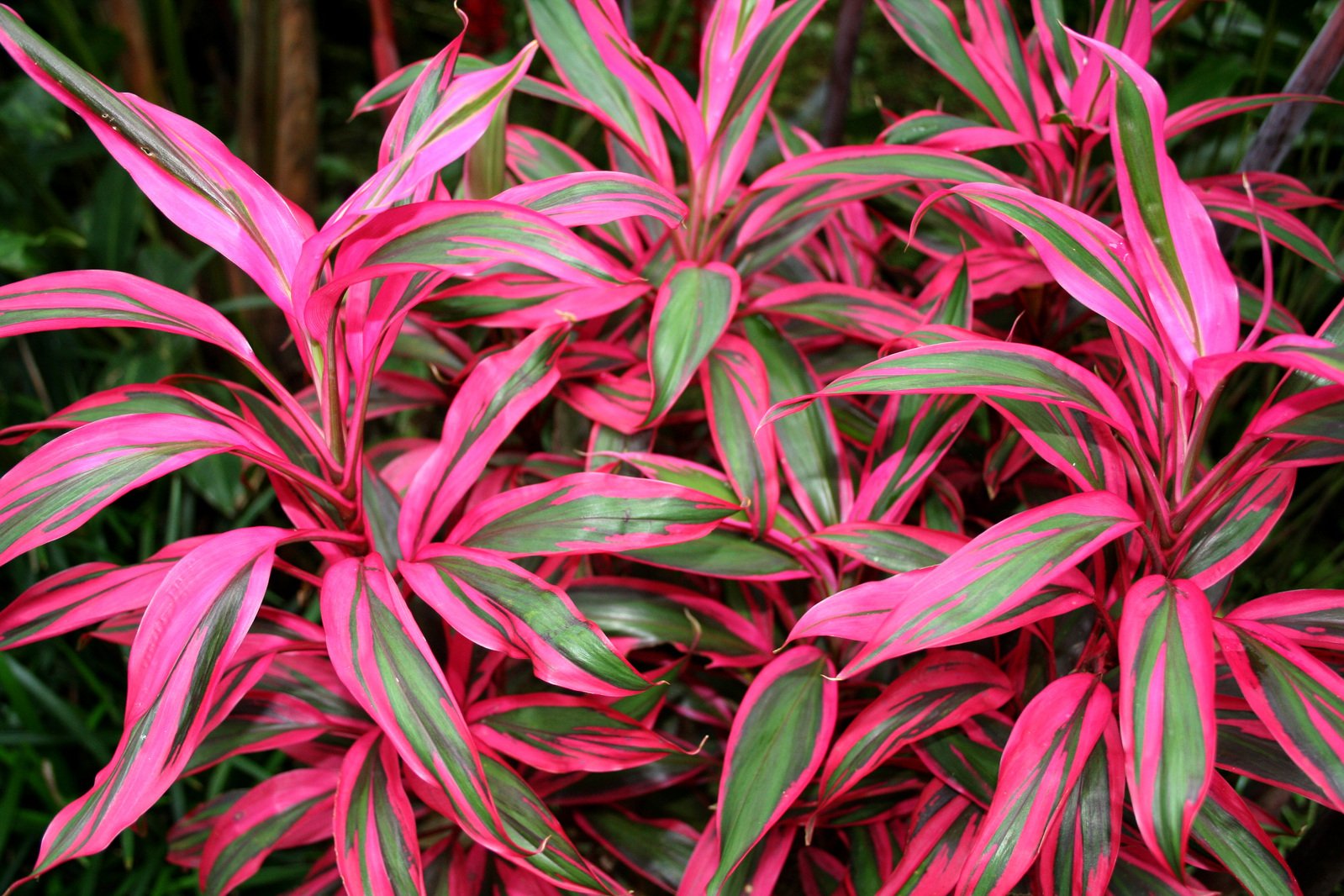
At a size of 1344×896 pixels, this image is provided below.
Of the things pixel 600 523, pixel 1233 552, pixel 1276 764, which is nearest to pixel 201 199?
pixel 600 523

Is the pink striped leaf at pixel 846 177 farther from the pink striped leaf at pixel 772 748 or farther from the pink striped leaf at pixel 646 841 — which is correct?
the pink striped leaf at pixel 646 841

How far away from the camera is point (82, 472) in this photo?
0.57m

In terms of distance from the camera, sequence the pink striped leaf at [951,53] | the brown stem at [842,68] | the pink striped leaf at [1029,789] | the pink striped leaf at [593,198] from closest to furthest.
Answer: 1. the pink striped leaf at [1029,789]
2. the pink striped leaf at [593,198]
3. the pink striped leaf at [951,53]
4. the brown stem at [842,68]

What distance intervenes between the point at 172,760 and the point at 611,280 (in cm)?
38

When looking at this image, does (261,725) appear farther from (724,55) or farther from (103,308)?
(724,55)

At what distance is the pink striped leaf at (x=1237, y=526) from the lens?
0.64 meters

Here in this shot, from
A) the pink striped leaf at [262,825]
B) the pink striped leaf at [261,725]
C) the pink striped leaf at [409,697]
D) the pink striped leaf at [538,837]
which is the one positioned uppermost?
the pink striped leaf at [409,697]

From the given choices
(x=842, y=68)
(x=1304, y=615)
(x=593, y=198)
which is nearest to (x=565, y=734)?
(x=593, y=198)

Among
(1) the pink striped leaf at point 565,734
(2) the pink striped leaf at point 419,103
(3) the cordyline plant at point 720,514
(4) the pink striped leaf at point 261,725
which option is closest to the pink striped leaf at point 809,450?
(3) the cordyline plant at point 720,514

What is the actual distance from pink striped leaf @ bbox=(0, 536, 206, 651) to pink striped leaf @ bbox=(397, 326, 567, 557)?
15 centimetres

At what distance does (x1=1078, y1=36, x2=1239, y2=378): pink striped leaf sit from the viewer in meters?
0.59

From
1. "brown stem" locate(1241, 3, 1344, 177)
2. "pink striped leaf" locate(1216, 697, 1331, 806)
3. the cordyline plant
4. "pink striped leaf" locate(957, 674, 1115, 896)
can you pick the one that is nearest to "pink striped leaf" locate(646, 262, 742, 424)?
the cordyline plant

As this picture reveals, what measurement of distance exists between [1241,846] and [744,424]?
448mm

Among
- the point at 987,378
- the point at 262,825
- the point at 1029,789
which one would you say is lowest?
the point at 262,825
